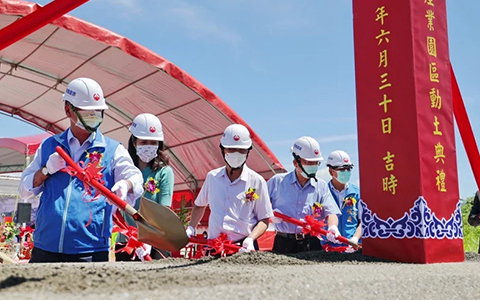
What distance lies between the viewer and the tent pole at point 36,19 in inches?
88.7

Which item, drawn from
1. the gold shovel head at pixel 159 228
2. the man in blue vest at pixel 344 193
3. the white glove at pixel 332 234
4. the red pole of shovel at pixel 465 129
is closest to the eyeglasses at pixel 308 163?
the white glove at pixel 332 234

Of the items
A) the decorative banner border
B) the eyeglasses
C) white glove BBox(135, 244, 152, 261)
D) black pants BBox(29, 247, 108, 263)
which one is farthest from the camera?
the eyeglasses

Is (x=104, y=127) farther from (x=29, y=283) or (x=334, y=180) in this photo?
(x=29, y=283)

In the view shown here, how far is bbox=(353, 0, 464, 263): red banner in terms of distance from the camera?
2.83m

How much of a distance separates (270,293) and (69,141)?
162 centimetres

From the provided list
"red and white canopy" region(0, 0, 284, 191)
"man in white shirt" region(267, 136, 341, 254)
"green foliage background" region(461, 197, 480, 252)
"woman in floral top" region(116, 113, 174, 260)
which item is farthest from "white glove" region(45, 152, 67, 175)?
"green foliage background" region(461, 197, 480, 252)

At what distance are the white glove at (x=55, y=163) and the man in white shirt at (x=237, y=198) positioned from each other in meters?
1.23

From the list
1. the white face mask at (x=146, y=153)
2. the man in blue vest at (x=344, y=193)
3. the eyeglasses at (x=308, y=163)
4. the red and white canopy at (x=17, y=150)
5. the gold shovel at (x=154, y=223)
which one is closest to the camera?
the gold shovel at (x=154, y=223)

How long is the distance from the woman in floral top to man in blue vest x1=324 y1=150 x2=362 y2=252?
6.03 ft

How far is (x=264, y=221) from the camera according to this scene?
3555 mm

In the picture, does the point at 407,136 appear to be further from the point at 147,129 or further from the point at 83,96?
the point at 147,129

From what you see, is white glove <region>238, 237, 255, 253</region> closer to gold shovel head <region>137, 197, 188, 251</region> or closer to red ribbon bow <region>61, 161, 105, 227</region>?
Result: gold shovel head <region>137, 197, 188, 251</region>

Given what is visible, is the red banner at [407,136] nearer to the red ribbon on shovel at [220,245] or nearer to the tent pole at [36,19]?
the red ribbon on shovel at [220,245]

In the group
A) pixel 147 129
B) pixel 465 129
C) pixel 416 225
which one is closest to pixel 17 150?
pixel 147 129
